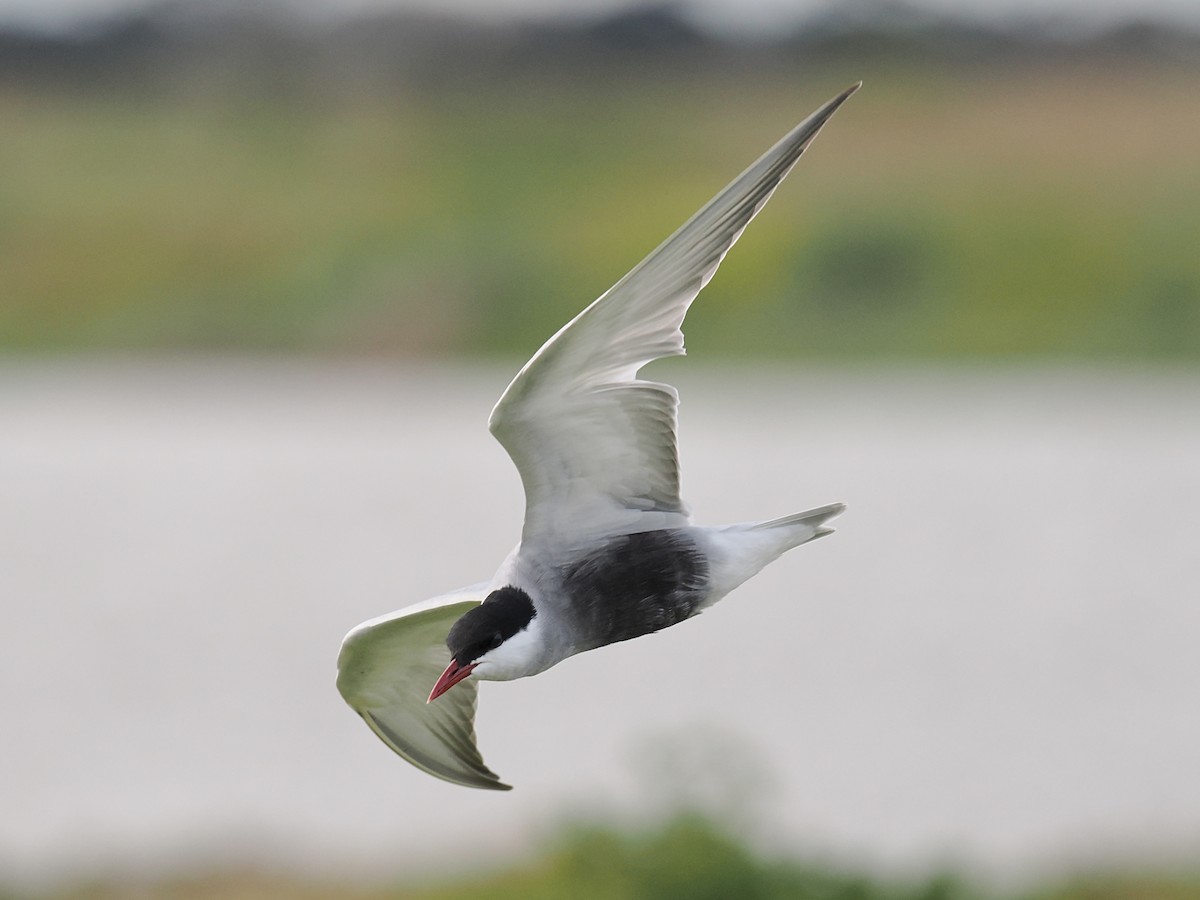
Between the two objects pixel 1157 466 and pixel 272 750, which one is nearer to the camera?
pixel 272 750

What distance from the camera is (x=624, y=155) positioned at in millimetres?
20672

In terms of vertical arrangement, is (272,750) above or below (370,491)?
below

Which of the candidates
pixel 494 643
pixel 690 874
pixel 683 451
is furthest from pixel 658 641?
pixel 494 643

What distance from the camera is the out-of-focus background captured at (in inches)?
345

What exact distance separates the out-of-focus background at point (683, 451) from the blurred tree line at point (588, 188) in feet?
0.22

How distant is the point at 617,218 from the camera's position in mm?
18891

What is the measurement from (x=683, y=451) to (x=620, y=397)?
32.1 feet

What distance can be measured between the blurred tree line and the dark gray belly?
13.3 metres

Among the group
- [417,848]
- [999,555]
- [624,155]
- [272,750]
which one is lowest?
[417,848]

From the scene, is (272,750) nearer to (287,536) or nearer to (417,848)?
(417,848)

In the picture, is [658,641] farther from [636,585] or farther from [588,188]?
[588,188]

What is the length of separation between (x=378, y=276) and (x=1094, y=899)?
12108 millimetres

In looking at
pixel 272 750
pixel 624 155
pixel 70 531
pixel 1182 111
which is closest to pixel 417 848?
pixel 272 750

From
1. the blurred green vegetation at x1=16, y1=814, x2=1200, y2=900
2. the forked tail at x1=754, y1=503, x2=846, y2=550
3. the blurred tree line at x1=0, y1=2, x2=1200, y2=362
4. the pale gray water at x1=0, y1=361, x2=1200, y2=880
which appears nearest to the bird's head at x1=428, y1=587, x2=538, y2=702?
the forked tail at x1=754, y1=503, x2=846, y2=550
